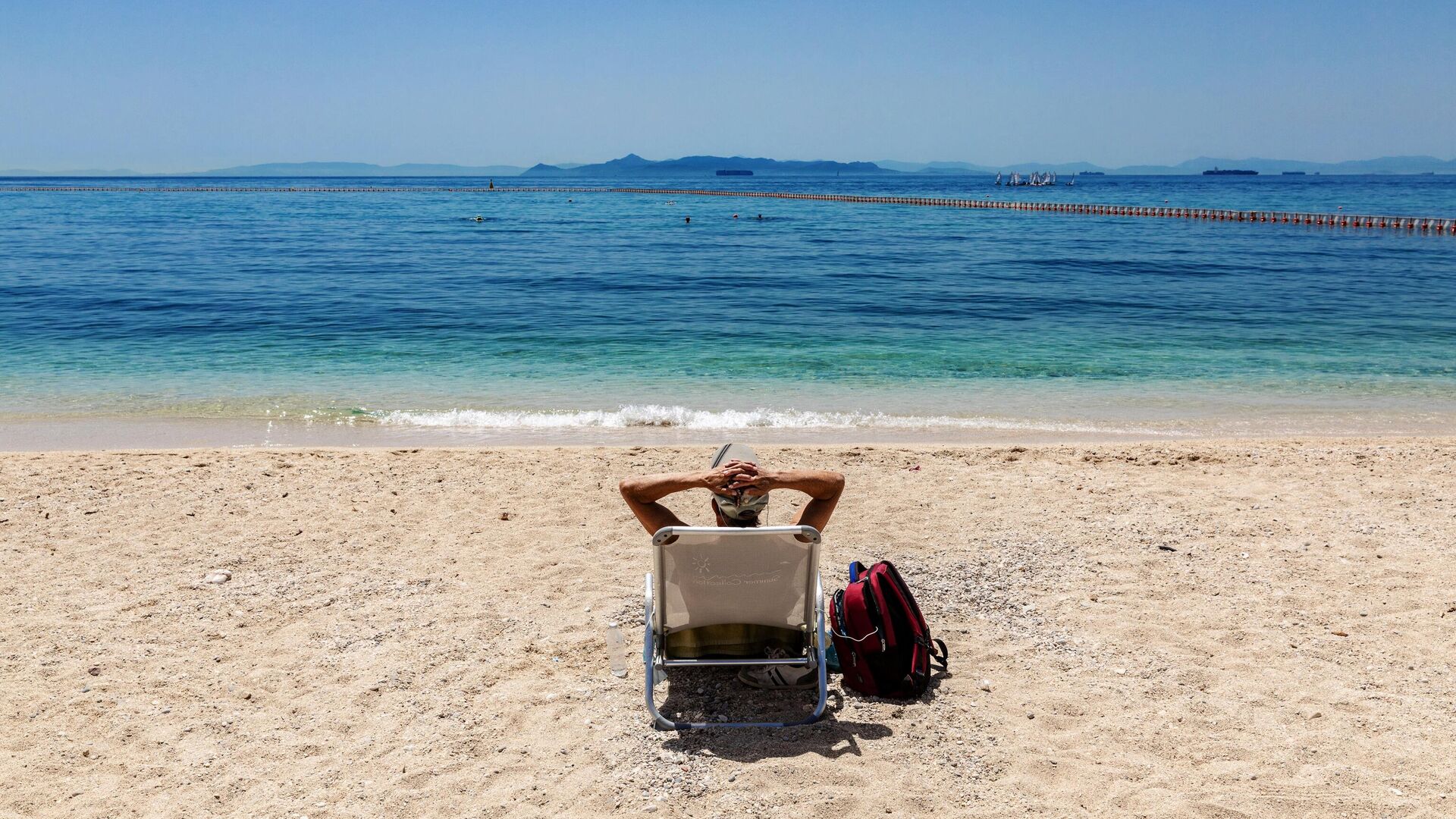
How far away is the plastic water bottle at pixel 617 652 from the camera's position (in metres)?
4.43

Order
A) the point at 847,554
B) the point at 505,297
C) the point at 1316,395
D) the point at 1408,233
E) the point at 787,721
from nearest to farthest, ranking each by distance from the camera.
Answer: the point at 787,721
the point at 847,554
the point at 1316,395
the point at 505,297
the point at 1408,233

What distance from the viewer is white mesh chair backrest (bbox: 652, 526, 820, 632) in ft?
12.4

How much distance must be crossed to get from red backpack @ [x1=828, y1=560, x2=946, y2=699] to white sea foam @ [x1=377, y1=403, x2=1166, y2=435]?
18.6 feet

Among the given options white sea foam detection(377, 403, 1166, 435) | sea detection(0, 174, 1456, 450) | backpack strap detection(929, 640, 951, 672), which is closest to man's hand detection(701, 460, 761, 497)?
backpack strap detection(929, 640, 951, 672)

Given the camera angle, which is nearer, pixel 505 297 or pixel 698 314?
pixel 698 314

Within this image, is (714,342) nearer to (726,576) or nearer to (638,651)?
(638,651)

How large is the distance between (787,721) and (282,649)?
254 centimetres

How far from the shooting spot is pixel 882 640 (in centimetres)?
422

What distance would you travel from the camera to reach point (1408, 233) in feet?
136

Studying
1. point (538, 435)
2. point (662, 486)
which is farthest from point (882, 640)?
point (538, 435)

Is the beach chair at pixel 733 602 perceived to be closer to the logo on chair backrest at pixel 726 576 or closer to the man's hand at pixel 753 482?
the logo on chair backrest at pixel 726 576

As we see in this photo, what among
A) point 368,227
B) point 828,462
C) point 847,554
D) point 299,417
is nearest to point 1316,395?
point 828,462

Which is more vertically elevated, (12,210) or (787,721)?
(12,210)

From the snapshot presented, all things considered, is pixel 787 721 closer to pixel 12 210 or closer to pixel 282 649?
pixel 282 649
